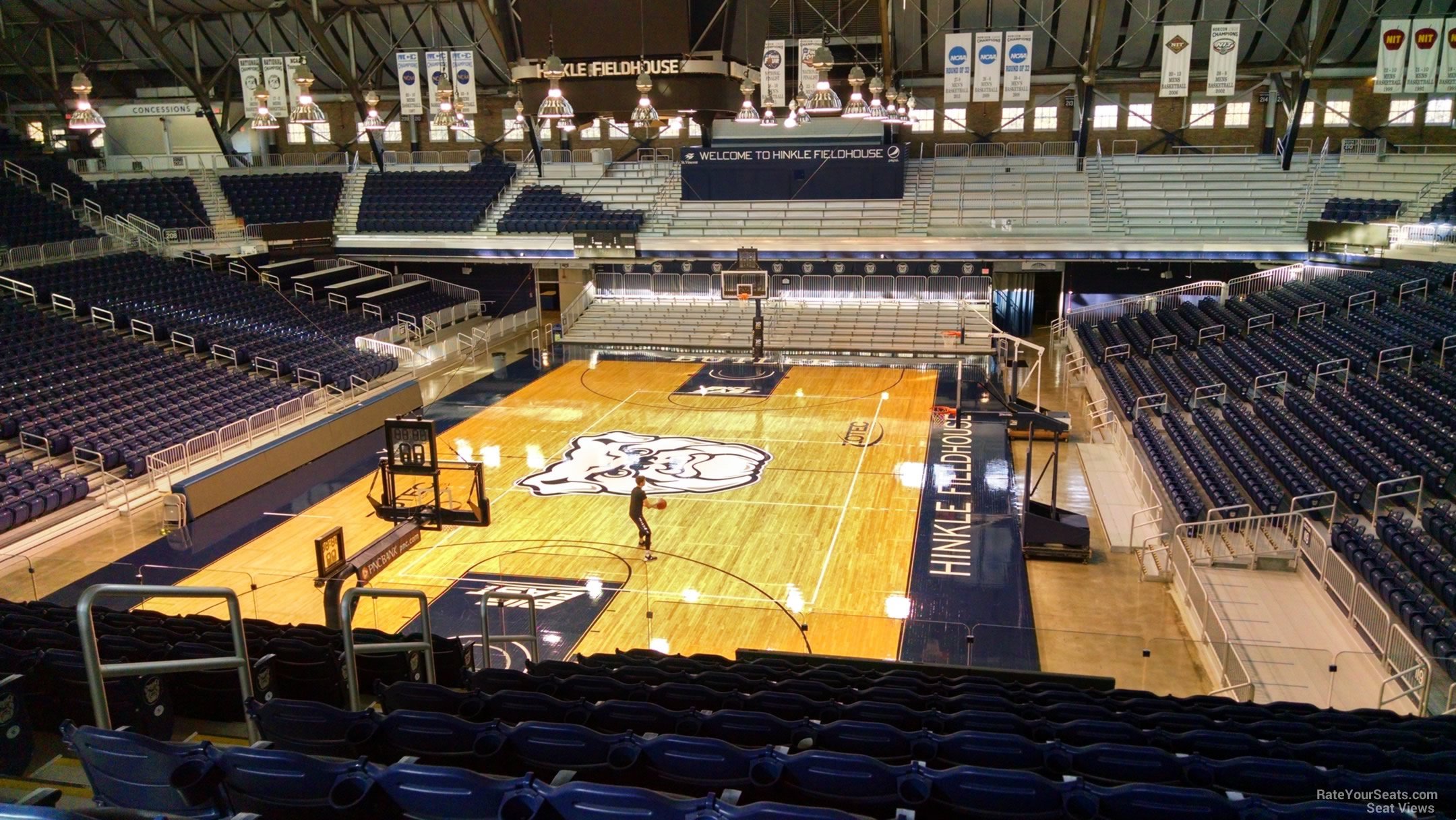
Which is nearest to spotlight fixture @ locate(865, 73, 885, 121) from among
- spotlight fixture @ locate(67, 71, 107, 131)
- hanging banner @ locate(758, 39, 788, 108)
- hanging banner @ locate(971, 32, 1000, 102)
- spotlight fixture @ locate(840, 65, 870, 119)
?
spotlight fixture @ locate(840, 65, 870, 119)

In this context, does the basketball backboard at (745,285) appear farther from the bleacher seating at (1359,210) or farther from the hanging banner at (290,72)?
the bleacher seating at (1359,210)

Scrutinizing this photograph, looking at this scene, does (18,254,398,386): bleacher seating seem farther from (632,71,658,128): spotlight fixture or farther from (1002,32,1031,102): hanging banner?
(1002,32,1031,102): hanging banner

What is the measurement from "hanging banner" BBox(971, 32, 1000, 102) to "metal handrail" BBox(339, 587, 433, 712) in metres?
22.6

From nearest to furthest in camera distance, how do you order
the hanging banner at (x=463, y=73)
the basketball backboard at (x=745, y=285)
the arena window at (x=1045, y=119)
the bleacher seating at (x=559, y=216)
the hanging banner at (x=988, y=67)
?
the hanging banner at (x=988, y=67) < the hanging banner at (x=463, y=73) < the basketball backboard at (x=745, y=285) < the bleacher seating at (x=559, y=216) < the arena window at (x=1045, y=119)

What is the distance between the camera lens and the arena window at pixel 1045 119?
34.9 metres

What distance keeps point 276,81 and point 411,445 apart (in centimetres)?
2084

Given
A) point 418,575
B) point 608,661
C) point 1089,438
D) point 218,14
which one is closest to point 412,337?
point 218,14

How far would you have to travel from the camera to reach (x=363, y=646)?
6.28 metres

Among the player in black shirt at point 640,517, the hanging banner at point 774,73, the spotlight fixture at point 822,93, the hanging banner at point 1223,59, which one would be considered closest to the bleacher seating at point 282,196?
the hanging banner at point 774,73

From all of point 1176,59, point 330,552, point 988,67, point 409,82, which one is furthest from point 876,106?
point 409,82

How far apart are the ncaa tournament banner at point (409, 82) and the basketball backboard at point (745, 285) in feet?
35.8

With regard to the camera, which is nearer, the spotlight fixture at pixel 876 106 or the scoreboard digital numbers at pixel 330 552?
the scoreboard digital numbers at pixel 330 552

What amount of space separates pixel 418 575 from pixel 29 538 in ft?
22.8

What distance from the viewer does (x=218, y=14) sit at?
112 feet
